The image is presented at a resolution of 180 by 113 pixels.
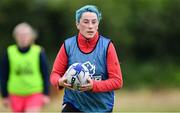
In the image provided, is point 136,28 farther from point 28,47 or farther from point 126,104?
point 28,47

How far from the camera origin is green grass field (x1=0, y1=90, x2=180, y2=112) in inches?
863

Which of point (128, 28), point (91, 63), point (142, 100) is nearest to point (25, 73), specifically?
point (91, 63)

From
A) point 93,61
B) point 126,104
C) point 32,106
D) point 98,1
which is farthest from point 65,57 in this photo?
point 98,1

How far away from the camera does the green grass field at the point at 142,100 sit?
2192cm

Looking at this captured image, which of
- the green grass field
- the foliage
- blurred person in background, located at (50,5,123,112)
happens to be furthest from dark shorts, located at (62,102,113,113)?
the foliage

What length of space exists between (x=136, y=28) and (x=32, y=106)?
1779 cm

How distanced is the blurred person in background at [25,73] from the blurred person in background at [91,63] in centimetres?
380

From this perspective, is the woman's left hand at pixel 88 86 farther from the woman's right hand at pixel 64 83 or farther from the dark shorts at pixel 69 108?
the dark shorts at pixel 69 108

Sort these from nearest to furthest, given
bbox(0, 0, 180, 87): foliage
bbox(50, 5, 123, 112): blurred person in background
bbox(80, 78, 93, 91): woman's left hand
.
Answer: bbox(80, 78, 93, 91): woman's left hand < bbox(50, 5, 123, 112): blurred person in background < bbox(0, 0, 180, 87): foliage

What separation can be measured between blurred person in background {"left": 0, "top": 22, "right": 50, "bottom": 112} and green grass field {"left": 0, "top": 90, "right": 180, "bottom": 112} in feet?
28.7

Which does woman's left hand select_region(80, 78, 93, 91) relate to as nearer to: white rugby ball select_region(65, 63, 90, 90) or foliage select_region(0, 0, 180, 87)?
white rugby ball select_region(65, 63, 90, 90)

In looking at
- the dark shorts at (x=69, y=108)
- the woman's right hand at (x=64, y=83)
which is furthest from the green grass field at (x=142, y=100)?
the woman's right hand at (x=64, y=83)

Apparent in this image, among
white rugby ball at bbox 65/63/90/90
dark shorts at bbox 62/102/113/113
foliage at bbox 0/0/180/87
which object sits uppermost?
white rugby ball at bbox 65/63/90/90

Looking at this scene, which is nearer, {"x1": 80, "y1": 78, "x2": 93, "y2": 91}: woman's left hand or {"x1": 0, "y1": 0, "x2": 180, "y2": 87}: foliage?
{"x1": 80, "y1": 78, "x2": 93, "y2": 91}: woman's left hand
